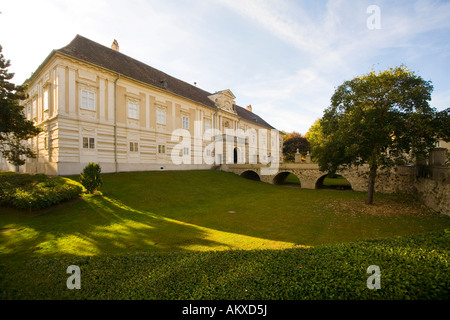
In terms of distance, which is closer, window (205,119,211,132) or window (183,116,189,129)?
window (183,116,189,129)

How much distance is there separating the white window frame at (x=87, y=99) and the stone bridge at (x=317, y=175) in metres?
18.2

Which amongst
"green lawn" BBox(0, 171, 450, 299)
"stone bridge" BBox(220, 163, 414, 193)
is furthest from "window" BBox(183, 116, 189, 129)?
"green lawn" BBox(0, 171, 450, 299)

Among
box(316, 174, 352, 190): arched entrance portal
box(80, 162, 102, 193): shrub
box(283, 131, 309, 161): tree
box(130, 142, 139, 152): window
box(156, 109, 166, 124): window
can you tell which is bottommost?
box(316, 174, 352, 190): arched entrance portal

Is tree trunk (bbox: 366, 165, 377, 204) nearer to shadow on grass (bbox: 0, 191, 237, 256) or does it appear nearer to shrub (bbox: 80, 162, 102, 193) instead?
shadow on grass (bbox: 0, 191, 237, 256)

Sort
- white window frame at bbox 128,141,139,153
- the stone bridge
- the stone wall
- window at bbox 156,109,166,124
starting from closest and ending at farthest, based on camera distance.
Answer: the stone wall → the stone bridge → white window frame at bbox 128,141,139,153 → window at bbox 156,109,166,124

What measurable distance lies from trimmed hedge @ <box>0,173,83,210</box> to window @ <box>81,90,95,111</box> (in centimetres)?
873

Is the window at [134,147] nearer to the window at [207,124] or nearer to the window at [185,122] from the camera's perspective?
the window at [185,122]

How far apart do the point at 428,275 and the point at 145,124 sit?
79.6 ft

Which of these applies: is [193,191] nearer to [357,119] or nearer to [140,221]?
[140,221]

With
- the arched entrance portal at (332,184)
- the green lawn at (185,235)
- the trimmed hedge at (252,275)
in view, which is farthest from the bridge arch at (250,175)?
the trimmed hedge at (252,275)

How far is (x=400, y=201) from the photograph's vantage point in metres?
15.1

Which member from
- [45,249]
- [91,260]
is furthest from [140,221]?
[91,260]

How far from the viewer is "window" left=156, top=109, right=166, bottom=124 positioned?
81.7ft

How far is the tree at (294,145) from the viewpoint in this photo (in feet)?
162
